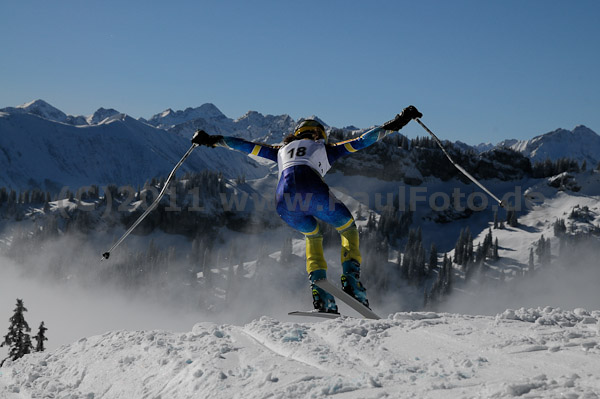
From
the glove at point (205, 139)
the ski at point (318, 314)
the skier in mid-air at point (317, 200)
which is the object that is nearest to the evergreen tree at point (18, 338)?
the glove at point (205, 139)

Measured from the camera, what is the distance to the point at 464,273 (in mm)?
138000

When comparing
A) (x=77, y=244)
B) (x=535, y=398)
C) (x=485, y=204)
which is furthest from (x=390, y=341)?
(x=485, y=204)

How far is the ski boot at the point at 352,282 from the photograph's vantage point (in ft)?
28.5

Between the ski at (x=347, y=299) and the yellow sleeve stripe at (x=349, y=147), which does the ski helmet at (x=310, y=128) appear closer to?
the yellow sleeve stripe at (x=349, y=147)

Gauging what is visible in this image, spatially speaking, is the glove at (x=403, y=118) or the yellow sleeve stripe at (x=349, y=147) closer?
the glove at (x=403, y=118)

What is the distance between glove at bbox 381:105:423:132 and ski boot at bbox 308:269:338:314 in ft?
9.97

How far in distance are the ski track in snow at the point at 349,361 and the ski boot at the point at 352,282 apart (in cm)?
76

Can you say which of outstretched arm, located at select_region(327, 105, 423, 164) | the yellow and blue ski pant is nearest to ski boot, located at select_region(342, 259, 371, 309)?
the yellow and blue ski pant

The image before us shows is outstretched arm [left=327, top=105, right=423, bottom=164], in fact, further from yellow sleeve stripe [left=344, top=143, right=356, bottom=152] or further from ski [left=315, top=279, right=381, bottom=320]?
ski [left=315, top=279, right=381, bottom=320]

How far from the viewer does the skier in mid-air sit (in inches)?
330

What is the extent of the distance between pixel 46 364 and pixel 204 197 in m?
169

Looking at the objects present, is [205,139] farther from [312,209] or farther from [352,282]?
[352,282]

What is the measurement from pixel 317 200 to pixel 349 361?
3161 millimetres

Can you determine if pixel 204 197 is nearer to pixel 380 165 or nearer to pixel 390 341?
pixel 380 165
